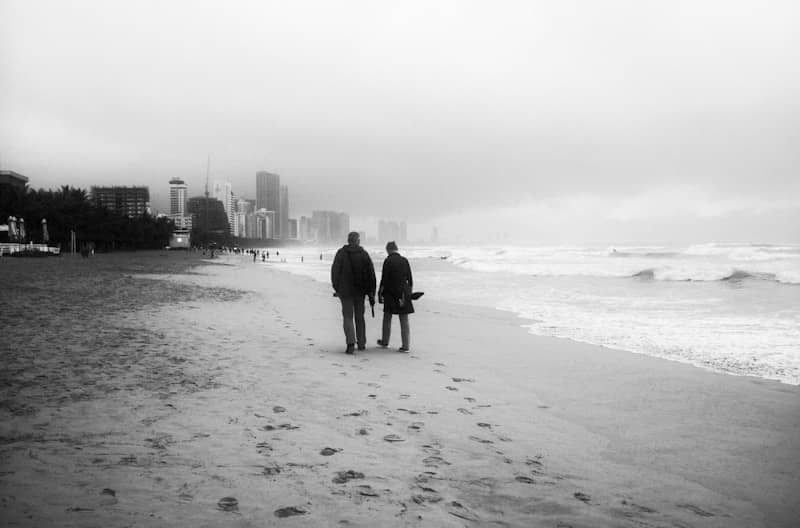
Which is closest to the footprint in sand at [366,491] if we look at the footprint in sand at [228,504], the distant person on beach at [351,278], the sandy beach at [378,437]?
the sandy beach at [378,437]

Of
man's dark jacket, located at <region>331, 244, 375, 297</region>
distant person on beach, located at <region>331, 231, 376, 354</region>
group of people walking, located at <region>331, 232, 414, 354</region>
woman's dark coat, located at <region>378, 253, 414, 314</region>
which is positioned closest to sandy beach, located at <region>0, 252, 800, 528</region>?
group of people walking, located at <region>331, 232, 414, 354</region>

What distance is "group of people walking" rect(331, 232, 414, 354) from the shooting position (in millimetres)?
9492

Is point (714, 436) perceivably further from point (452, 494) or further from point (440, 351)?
point (440, 351)

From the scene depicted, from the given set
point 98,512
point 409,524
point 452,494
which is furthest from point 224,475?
point 452,494

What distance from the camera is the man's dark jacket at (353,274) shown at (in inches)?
373

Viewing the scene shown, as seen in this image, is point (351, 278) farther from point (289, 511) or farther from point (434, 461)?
point (289, 511)

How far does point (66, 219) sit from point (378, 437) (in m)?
99.9

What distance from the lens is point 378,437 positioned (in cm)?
504

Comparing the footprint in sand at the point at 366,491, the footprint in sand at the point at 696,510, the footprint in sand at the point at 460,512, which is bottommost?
the footprint in sand at the point at 696,510

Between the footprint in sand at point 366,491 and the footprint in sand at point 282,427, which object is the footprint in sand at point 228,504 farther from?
the footprint in sand at point 282,427

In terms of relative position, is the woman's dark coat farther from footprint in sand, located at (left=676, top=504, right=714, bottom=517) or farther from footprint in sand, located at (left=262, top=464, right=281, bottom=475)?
footprint in sand, located at (left=676, top=504, right=714, bottom=517)

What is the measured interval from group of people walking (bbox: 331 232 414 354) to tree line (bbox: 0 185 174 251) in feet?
289

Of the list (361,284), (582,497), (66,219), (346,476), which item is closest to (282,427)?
(346,476)

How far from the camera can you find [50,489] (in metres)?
3.56
